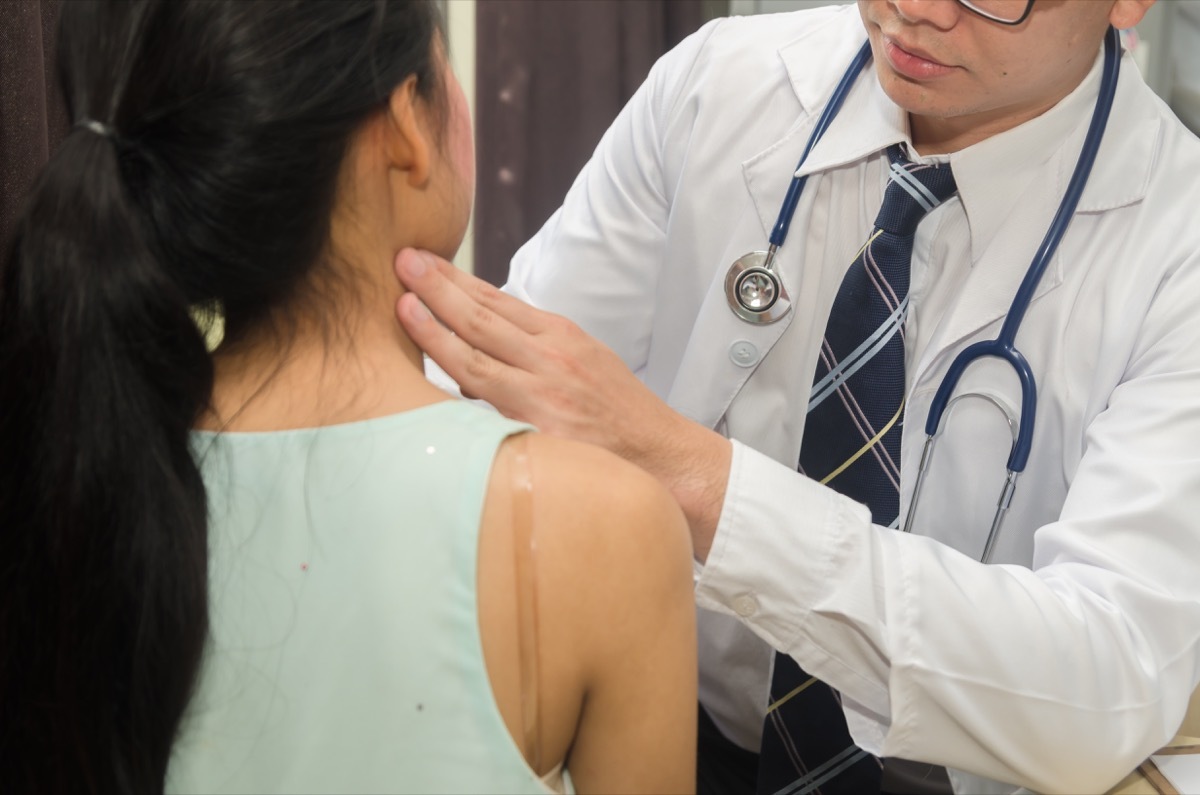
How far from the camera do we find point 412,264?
0.84 m

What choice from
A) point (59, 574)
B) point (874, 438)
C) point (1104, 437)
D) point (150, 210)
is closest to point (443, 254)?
point (150, 210)

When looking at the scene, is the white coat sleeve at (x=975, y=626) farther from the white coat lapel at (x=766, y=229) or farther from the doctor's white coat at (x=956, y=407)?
the white coat lapel at (x=766, y=229)

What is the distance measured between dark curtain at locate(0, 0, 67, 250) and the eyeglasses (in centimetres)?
101

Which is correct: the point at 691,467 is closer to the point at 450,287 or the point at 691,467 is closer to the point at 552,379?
the point at 552,379

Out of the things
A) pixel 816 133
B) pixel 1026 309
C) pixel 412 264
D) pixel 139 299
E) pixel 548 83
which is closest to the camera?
pixel 139 299

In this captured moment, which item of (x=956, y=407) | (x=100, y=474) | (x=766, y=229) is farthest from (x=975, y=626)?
(x=100, y=474)

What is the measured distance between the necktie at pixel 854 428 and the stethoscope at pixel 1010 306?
0.16 ft

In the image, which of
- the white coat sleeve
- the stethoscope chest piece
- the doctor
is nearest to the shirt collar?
the doctor

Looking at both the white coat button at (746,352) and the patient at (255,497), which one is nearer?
the patient at (255,497)

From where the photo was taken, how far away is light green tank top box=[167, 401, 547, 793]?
2.35 ft

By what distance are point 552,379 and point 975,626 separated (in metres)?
0.41

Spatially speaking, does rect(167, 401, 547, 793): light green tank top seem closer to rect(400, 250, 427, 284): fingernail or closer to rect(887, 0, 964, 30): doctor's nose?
rect(400, 250, 427, 284): fingernail

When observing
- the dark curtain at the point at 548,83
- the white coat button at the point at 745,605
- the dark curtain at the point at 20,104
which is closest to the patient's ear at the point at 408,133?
the white coat button at the point at 745,605

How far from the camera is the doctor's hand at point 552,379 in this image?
0.87 meters
